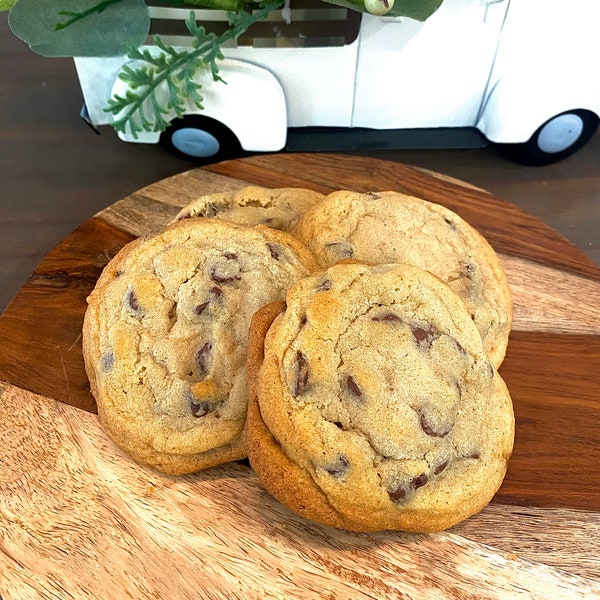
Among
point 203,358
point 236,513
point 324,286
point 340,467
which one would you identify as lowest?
point 236,513

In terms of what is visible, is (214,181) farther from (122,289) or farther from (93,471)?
(93,471)

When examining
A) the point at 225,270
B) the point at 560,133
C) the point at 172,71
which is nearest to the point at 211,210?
the point at 225,270

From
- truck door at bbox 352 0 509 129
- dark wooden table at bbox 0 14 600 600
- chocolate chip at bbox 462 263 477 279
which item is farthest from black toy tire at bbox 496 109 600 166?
chocolate chip at bbox 462 263 477 279

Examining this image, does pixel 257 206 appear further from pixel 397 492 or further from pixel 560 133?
pixel 560 133

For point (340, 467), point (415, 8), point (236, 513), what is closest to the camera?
point (340, 467)

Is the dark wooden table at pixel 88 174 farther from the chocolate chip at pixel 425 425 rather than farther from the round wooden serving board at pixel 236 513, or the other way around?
the chocolate chip at pixel 425 425

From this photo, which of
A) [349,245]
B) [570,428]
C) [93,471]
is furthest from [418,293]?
[93,471]

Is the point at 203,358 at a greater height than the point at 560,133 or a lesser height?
lesser
